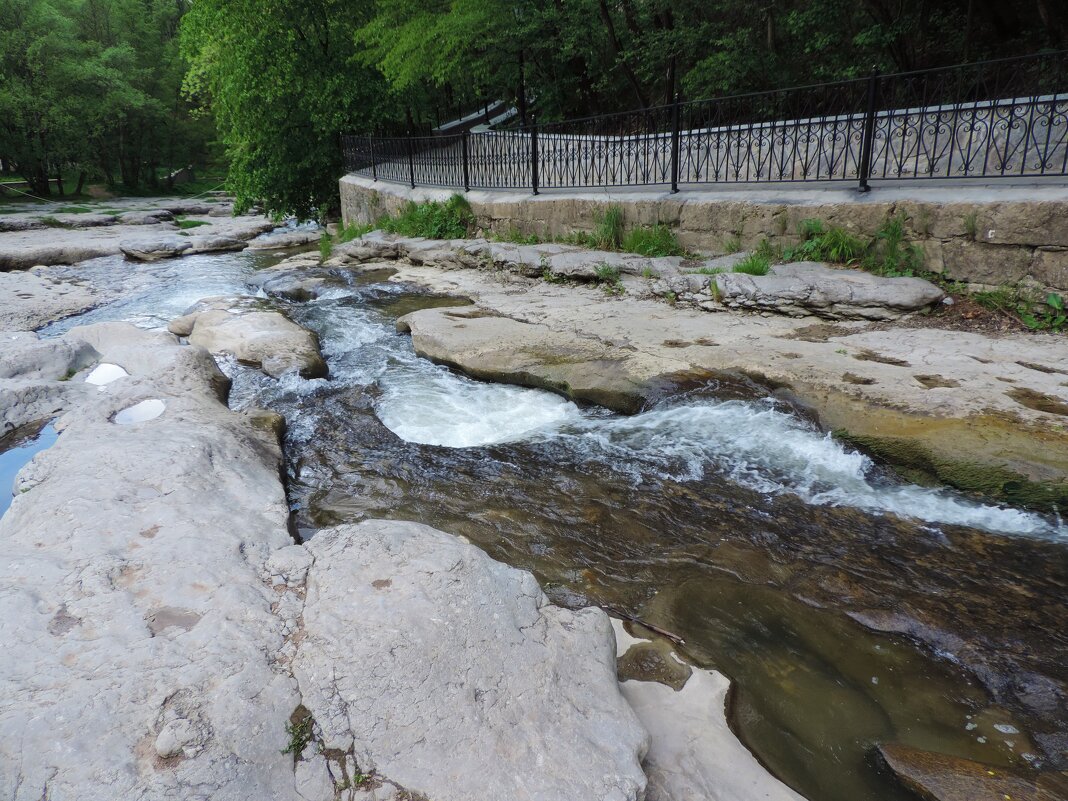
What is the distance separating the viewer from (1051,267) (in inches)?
247

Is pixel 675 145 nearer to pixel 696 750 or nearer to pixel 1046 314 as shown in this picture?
pixel 1046 314

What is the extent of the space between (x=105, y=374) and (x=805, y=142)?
327 inches

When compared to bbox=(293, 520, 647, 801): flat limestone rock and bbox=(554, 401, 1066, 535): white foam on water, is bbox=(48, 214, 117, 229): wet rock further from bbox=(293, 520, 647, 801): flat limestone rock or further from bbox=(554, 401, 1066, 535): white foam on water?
bbox=(293, 520, 647, 801): flat limestone rock

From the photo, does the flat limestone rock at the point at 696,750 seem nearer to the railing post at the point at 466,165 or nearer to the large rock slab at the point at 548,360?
the large rock slab at the point at 548,360

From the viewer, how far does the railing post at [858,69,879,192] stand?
23.9 feet

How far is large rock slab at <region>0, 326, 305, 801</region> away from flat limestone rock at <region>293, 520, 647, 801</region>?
21 centimetres

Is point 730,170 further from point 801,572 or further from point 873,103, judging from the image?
point 801,572

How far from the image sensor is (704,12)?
15539 millimetres

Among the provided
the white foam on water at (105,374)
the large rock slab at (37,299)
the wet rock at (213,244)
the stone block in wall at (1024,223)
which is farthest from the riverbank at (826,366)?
the wet rock at (213,244)

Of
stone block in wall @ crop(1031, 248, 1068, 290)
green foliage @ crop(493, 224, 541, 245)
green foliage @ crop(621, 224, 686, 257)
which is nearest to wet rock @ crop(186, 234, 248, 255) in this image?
green foliage @ crop(493, 224, 541, 245)

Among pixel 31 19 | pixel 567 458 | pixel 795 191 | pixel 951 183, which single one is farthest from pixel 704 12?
pixel 31 19

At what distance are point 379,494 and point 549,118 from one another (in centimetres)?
1629

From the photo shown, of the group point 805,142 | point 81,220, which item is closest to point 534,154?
point 805,142

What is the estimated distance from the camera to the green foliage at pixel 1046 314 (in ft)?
20.1
